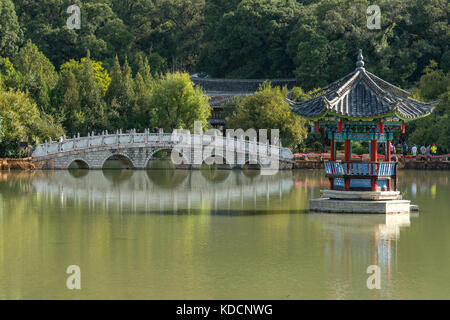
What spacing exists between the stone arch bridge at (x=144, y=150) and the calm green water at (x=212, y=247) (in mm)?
11299

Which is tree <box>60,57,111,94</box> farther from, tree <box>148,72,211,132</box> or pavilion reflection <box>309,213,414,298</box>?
pavilion reflection <box>309,213,414,298</box>

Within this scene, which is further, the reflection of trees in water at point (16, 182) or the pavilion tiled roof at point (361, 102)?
the reflection of trees in water at point (16, 182)

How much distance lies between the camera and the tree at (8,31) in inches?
2080

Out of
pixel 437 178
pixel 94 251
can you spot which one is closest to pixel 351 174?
pixel 94 251

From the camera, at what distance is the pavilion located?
16.8 m

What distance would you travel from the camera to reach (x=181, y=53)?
204 feet

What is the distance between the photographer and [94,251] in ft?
39.3

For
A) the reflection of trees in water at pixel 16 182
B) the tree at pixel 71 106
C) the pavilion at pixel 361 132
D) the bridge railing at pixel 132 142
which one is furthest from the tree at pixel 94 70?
the pavilion at pixel 361 132

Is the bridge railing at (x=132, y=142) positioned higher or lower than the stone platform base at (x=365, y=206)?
higher

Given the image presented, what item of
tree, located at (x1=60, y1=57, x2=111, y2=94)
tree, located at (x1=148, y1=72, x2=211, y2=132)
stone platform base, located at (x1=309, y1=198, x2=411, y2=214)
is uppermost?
tree, located at (x1=60, y1=57, x2=111, y2=94)

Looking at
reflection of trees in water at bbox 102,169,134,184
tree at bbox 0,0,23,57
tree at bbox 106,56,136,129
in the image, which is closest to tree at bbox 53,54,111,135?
tree at bbox 106,56,136,129

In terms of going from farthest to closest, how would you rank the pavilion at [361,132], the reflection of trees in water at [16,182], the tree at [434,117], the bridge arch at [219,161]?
the bridge arch at [219,161] < the tree at [434,117] < the reflection of trees in water at [16,182] < the pavilion at [361,132]

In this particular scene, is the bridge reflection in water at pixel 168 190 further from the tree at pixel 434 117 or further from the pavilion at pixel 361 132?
the tree at pixel 434 117
